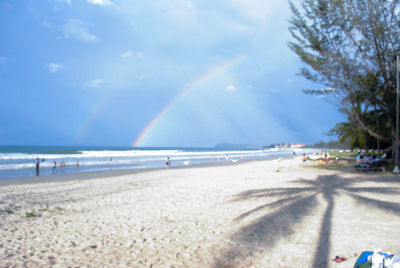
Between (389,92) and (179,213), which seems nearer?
(179,213)

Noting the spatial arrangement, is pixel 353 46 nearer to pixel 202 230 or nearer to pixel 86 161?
pixel 202 230

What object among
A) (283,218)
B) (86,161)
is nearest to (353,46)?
(283,218)

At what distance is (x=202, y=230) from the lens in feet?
18.9

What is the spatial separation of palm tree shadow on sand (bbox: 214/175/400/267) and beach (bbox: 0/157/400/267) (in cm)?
2

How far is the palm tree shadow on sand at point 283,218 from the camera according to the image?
4500 mm

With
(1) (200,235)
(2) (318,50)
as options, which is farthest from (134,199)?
(2) (318,50)

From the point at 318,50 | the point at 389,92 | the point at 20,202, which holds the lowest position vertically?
the point at 20,202

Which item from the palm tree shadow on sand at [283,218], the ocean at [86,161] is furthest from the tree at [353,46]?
the ocean at [86,161]

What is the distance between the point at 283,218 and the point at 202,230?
2073 mm

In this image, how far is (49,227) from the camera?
595 cm

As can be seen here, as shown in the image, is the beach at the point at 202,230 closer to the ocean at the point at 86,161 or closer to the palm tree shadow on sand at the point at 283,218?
the palm tree shadow on sand at the point at 283,218

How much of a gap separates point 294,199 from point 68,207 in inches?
268

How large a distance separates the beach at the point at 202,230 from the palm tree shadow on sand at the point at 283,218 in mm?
19

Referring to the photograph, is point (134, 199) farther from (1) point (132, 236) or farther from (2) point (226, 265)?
(2) point (226, 265)
